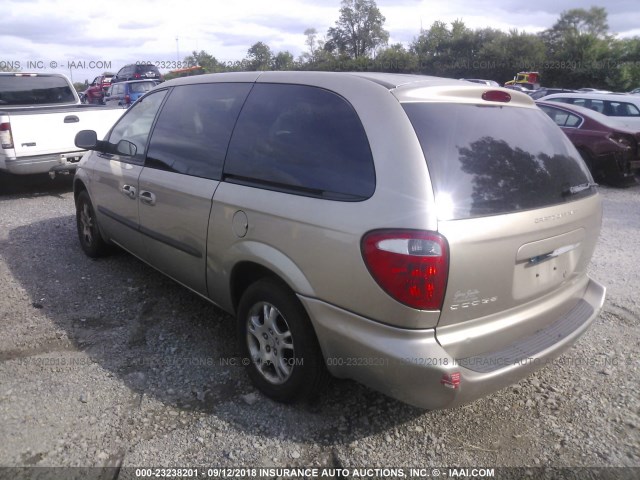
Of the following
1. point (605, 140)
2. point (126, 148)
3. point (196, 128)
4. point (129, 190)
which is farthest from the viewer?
point (605, 140)

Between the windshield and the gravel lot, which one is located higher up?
the windshield

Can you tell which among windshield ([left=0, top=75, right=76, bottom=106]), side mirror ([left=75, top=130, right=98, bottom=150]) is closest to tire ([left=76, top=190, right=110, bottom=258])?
side mirror ([left=75, top=130, right=98, bottom=150])

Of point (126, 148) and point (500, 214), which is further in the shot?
point (126, 148)

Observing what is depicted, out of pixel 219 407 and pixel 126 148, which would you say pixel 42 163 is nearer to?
pixel 126 148

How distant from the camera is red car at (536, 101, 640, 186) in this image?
30.6 feet

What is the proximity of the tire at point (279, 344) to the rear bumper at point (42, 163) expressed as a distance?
556 cm

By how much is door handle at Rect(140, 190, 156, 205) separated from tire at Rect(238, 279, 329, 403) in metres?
1.17

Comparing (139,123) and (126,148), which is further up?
(139,123)

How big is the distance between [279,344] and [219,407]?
508 mm

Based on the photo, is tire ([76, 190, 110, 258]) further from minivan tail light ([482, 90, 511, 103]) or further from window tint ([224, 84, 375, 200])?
minivan tail light ([482, 90, 511, 103])

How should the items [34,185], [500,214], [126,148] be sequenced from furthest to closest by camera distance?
[34,185] → [126,148] → [500,214]

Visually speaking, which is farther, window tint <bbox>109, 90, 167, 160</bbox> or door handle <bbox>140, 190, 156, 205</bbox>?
window tint <bbox>109, 90, 167, 160</bbox>

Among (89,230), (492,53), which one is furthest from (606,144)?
(492,53)

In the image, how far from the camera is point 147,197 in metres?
3.72
